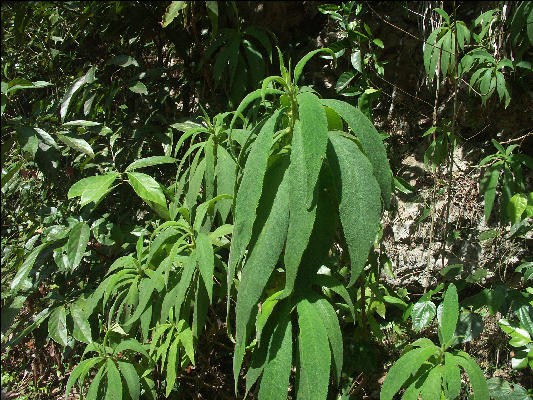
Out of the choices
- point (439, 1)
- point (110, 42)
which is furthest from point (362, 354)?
point (110, 42)

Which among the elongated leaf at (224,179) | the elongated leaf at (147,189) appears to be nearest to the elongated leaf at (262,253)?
the elongated leaf at (224,179)

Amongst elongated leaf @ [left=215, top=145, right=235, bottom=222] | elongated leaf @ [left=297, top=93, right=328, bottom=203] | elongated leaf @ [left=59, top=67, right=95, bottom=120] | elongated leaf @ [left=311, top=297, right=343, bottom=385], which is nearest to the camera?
elongated leaf @ [left=297, top=93, right=328, bottom=203]

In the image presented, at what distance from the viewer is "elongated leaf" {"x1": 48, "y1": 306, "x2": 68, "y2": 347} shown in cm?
180

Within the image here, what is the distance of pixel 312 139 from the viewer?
1.01 m

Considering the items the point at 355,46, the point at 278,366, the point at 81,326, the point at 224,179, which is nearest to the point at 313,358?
the point at 278,366

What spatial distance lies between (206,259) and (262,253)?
0.30 meters

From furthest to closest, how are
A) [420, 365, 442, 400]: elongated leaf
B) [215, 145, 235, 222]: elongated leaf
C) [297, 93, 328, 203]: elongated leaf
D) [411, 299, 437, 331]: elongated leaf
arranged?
1. [411, 299, 437, 331]: elongated leaf
2. [215, 145, 235, 222]: elongated leaf
3. [420, 365, 442, 400]: elongated leaf
4. [297, 93, 328, 203]: elongated leaf

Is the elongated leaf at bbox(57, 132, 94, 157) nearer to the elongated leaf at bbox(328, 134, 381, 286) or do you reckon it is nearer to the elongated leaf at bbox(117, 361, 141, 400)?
the elongated leaf at bbox(117, 361, 141, 400)

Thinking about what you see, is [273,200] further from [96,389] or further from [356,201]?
[96,389]

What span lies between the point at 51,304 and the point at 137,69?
1221mm

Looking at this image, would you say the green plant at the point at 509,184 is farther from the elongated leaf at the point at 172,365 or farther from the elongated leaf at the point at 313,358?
the elongated leaf at the point at 172,365

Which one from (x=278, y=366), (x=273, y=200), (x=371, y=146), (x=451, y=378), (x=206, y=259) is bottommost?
(x=451, y=378)

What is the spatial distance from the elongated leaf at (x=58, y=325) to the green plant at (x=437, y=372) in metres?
1.22

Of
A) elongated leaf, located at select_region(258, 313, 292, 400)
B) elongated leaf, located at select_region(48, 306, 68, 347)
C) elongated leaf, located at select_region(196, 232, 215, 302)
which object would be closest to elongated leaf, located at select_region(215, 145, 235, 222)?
elongated leaf, located at select_region(196, 232, 215, 302)
